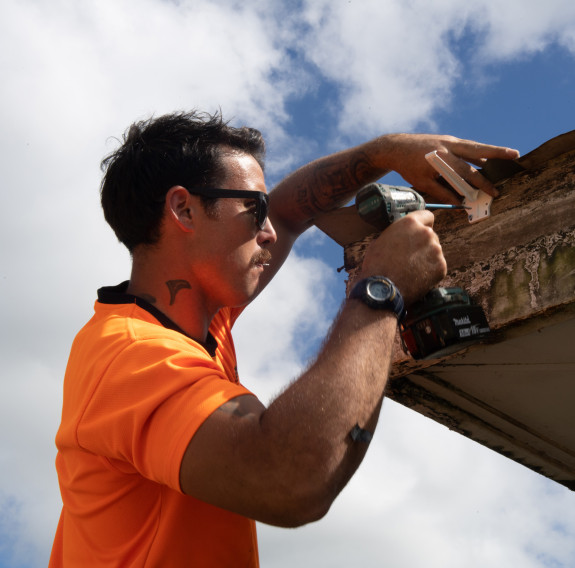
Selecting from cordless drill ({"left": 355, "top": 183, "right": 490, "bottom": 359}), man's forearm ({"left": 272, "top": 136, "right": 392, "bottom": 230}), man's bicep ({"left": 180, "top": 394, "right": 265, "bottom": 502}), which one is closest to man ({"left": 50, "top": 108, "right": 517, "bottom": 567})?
man's bicep ({"left": 180, "top": 394, "right": 265, "bottom": 502})

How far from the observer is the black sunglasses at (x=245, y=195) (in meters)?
2.62

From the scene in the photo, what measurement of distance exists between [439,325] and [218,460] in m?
1.04

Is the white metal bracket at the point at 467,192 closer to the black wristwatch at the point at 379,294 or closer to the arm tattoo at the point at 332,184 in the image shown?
the arm tattoo at the point at 332,184

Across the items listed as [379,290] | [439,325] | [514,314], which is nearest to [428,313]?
[439,325]

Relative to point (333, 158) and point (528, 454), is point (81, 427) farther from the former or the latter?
point (528, 454)

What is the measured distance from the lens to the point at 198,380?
1847 mm

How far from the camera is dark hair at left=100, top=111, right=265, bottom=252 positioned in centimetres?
267

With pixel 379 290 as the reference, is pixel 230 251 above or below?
above

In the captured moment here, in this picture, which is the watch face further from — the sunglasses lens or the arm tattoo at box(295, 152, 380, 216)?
the arm tattoo at box(295, 152, 380, 216)

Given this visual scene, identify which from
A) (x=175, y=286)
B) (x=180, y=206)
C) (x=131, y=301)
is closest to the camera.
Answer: (x=131, y=301)

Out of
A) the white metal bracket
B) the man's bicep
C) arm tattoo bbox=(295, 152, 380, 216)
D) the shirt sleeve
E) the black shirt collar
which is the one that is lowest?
the man's bicep

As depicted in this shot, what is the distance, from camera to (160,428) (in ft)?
5.83

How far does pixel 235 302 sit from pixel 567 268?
1340 mm

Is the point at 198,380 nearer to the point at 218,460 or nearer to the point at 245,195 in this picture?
the point at 218,460
